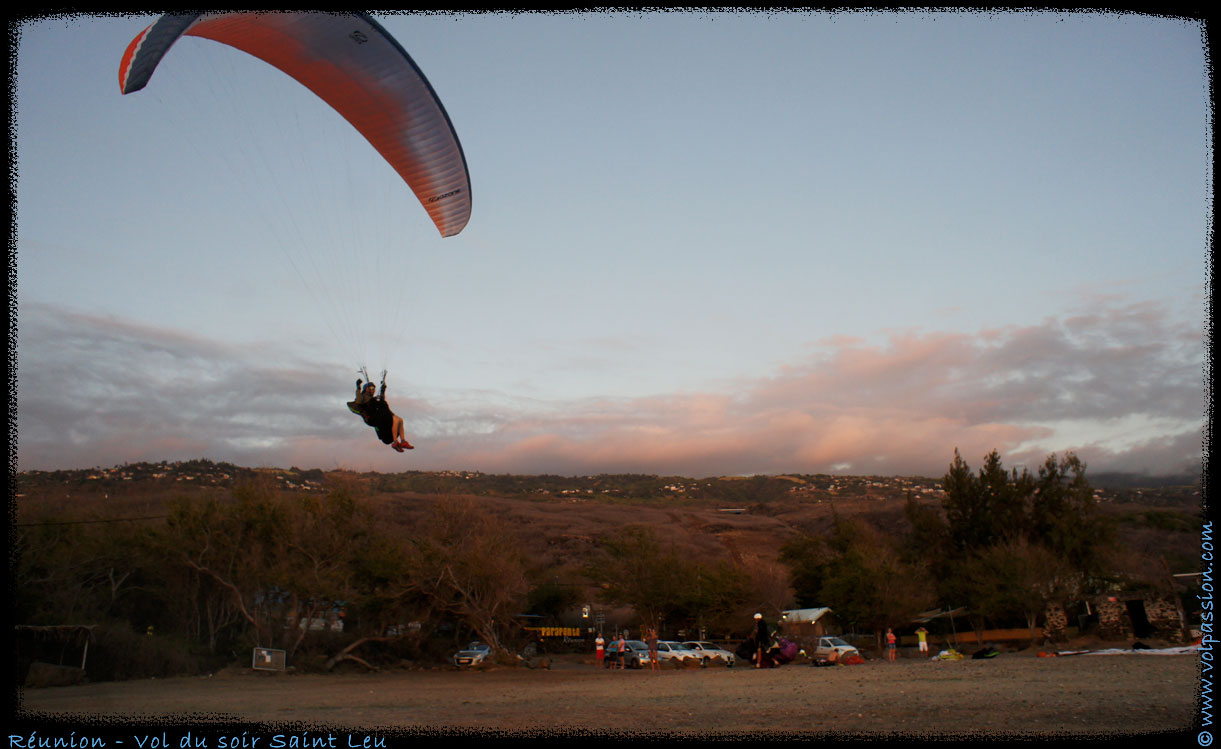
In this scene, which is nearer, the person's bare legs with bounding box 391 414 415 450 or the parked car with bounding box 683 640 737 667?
the person's bare legs with bounding box 391 414 415 450

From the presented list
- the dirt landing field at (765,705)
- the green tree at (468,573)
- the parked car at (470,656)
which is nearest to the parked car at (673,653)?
the green tree at (468,573)

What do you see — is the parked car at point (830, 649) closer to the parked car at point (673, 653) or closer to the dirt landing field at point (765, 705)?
the parked car at point (673, 653)

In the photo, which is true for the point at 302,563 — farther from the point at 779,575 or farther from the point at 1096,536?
the point at 1096,536

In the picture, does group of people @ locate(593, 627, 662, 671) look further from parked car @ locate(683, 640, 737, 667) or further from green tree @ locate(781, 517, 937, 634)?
green tree @ locate(781, 517, 937, 634)

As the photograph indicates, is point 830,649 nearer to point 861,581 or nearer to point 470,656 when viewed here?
point 861,581

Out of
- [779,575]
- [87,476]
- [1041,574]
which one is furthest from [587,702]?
[87,476]

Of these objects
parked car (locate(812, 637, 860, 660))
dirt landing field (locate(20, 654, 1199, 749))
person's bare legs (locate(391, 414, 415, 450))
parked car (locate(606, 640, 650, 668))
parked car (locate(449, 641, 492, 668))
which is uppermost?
person's bare legs (locate(391, 414, 415, 450))

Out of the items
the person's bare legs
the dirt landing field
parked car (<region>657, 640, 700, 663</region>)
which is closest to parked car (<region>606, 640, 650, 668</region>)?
parked car (<region>657, 640, 700, 663</region>)
